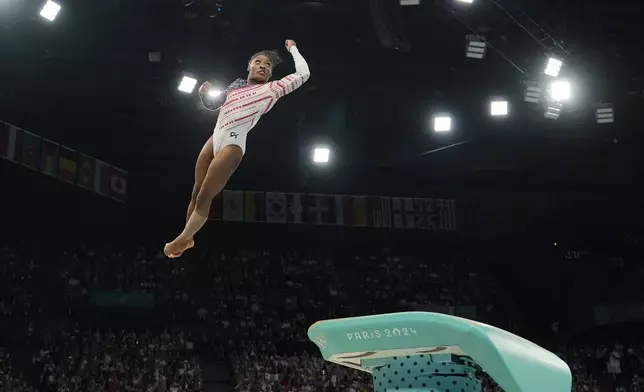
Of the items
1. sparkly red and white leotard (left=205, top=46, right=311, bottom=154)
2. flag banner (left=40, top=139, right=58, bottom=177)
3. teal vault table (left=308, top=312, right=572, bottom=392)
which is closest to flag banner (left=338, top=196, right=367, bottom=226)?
flag banner (left=40, top=139, right=58, bottom=177)

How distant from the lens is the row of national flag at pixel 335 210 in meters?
17.9

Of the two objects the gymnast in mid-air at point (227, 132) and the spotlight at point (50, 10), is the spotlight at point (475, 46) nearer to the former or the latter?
the spotlight at point (50, 10)

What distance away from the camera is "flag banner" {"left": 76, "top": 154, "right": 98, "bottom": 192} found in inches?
616

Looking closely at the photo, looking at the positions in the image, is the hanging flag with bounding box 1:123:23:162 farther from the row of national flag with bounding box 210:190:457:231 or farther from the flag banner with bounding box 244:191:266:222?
the flag banner with bounding box 244:191:266:222

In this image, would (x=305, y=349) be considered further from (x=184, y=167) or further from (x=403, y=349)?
(x=403, y=349)

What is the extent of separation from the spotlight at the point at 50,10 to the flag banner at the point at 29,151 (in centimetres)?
429

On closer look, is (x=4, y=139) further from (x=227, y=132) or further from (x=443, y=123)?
(x=227, y=132)

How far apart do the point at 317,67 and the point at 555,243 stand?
10802mm

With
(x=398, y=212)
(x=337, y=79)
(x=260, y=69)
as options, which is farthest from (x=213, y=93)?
(x=398, y=212)

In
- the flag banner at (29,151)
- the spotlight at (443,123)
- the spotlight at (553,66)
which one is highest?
the spotlight at (553,66)

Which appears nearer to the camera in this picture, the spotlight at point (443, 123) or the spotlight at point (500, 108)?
the spotlight at point (500, 108)

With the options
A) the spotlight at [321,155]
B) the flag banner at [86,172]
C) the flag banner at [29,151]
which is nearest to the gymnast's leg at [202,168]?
the spotlight at [321,155]

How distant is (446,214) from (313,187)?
388 cm

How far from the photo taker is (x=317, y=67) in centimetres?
1387
